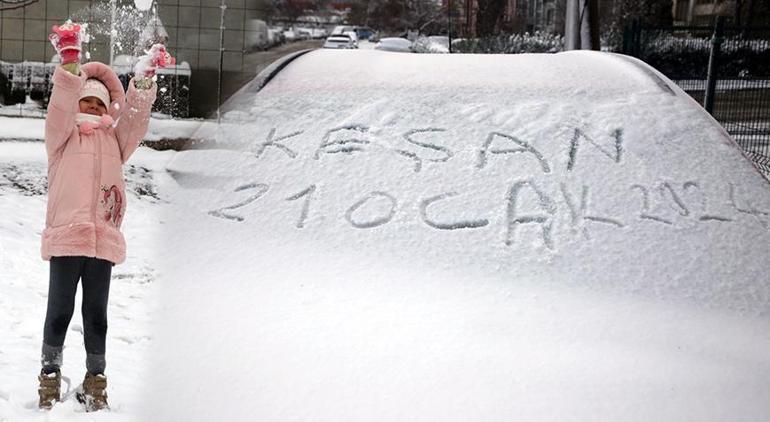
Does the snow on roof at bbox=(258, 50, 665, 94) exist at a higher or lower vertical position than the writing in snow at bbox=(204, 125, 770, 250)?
higher

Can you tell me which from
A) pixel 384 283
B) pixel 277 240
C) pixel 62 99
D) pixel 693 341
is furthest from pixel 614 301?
pixel 62 99

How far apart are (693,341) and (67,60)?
2.55 m

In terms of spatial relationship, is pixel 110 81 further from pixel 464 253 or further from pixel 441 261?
pixel 464 253

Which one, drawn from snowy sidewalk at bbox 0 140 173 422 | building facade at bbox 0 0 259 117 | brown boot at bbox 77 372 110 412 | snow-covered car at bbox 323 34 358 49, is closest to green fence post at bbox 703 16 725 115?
building facade at bbox 0 0 259 117

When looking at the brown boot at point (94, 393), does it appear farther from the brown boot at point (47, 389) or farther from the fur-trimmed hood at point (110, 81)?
the fur-trimmed hood at point (110, 81)

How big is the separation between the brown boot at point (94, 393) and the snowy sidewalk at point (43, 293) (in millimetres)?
40

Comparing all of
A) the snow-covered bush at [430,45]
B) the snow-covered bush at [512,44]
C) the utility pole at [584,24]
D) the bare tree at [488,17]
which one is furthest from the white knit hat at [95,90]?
the bare tree at [488,17]

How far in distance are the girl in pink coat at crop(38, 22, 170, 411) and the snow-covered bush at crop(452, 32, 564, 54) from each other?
54.4 feet

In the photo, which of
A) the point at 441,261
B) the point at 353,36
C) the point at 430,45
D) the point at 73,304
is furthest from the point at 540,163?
the point at 353,36

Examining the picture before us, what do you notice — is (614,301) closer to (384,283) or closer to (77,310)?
(384,283)

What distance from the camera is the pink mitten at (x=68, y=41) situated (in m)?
2.85

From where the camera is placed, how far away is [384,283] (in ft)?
12.7

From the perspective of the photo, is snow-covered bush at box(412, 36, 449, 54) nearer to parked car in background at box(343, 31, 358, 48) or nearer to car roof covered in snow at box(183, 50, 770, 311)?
parked car in background at box(343, 31, 358, 48)

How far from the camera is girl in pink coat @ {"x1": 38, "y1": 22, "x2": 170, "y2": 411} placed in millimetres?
3041
